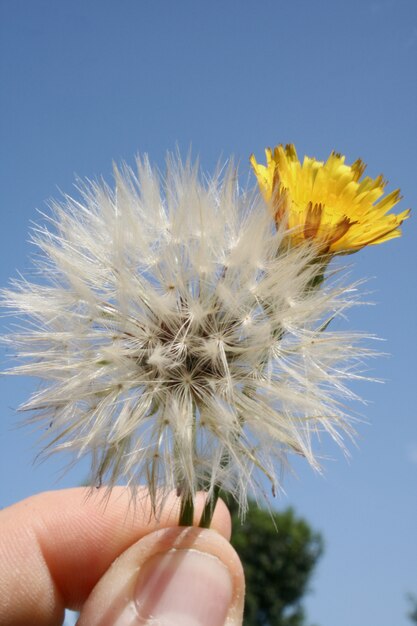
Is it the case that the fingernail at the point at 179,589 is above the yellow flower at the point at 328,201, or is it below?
below

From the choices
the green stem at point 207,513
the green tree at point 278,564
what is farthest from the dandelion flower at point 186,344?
the green tree at point 278,564

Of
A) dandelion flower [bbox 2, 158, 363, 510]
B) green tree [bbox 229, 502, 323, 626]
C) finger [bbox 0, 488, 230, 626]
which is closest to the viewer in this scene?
dandelion flower [bbox 2, 158, 363, 510]

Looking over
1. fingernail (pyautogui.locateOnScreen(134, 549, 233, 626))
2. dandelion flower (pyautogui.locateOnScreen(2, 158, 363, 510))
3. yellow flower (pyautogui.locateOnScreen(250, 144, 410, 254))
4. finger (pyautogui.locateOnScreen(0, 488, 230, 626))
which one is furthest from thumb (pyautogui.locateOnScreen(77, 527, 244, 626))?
yellow flower (pyautogui.locateOnScreen(250, 144, 410, 254))

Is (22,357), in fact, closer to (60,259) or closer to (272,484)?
(60,259)

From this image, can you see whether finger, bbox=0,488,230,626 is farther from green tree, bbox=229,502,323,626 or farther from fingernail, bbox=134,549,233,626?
green tree, bbox=229,502,323,626

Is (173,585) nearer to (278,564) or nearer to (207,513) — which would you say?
(207,513)

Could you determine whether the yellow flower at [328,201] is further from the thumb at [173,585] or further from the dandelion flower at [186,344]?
the thumb at [173,585]

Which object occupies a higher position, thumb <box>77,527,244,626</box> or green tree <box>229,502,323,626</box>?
thumb <box>77,527,244,626</box>

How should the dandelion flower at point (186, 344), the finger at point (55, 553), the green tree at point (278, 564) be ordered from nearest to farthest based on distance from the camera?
the dandelion flower at point (186, 344) < the finger at point (55, 553) < the green tree at point (278, 564)
